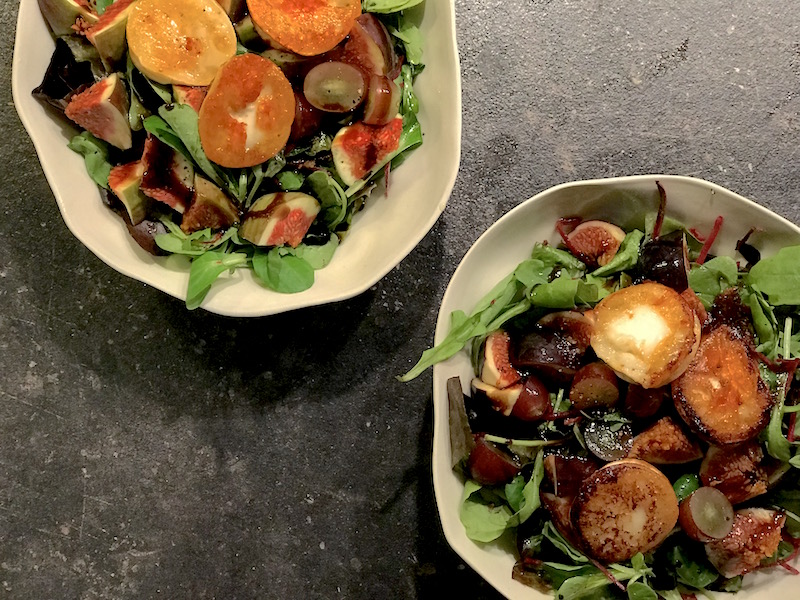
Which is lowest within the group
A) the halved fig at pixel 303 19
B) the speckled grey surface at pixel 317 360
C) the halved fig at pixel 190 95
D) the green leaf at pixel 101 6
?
the speckled grey surface at pixel 317 360

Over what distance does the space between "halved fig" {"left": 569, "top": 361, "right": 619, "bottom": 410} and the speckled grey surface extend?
0.42 metres

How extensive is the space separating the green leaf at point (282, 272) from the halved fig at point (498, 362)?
14.8 inches

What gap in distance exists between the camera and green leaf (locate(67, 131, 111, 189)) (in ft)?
4.52

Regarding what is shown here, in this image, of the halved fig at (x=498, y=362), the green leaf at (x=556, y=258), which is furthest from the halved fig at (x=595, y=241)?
the halved fig at (x=498, y=362)

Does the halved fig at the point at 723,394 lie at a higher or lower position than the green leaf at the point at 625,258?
lower

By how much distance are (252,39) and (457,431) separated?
2.83 feet

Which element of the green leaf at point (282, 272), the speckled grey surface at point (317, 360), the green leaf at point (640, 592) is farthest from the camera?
the speckled grey surface at point (317, 360)

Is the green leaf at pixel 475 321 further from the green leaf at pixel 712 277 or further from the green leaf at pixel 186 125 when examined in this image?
the green leaf at pixel 186 125

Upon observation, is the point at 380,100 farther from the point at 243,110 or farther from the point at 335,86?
the point at 243,110

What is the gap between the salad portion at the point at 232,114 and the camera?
4.34ft

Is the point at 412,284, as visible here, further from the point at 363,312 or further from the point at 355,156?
the point at 355,156

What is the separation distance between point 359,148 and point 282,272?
11.4 inches

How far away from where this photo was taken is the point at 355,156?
141 cm

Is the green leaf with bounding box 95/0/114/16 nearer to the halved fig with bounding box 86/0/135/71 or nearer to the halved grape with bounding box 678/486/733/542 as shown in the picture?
the halved fig with bounding box 86/0/135/71
